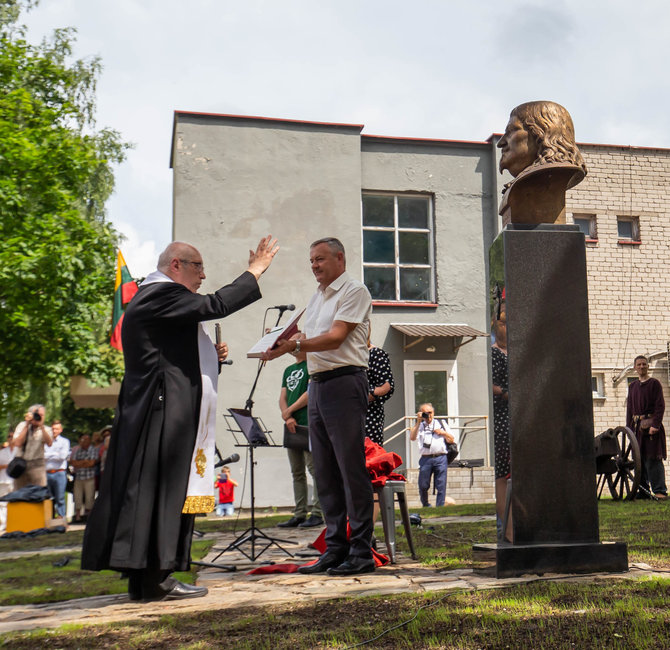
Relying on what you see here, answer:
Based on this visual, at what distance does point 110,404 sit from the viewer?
75.1ft

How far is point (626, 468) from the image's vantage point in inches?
430

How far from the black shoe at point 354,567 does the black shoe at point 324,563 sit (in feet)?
0.40

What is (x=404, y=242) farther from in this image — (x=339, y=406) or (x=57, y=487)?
(x=339, y=406)

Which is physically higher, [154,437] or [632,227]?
[632,227]

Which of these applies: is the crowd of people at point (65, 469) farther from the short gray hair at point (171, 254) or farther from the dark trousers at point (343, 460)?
the short gray hair at point (171, 254)

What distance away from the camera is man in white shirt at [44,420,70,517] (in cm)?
1397

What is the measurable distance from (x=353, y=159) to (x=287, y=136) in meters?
1.59

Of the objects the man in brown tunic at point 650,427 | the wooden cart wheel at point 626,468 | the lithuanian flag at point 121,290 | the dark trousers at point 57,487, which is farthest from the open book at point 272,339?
the lithuanian flag at point 121,290

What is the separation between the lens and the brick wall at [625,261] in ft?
64.3

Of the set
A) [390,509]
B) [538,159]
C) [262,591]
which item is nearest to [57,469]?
[390,509]

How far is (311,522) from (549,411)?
5.15 metres

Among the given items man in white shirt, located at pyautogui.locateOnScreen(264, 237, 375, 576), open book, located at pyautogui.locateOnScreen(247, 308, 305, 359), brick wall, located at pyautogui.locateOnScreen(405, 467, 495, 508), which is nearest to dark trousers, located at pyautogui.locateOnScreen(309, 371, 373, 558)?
man in white shirt, located at pyautogui.locateOnScreen(264, 237, 375, 576)

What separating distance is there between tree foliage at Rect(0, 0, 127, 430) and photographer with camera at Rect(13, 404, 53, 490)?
5016 mm

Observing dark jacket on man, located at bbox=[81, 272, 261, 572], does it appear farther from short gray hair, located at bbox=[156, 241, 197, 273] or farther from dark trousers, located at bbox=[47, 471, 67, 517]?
dark trousers, located at bbox=[47, 471, 67, 517]
